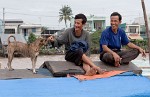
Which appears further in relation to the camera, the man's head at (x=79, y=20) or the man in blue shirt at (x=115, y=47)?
the man's head at (x=79, y=20)

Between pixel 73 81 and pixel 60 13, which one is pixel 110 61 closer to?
pixel 73 81

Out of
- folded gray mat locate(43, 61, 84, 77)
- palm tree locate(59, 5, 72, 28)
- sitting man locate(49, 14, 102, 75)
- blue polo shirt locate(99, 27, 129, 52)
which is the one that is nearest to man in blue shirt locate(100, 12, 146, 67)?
blue polo shirt locate(99, 27, 129, 52)

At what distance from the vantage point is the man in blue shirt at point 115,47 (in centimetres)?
312

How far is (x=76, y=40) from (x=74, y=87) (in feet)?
3.34

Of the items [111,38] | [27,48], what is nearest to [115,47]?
[111,38]

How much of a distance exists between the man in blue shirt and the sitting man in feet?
0.62

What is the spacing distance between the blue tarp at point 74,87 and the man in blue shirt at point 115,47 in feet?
1.94

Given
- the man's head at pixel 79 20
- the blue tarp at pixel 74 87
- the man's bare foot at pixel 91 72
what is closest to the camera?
the blue tarp at pixel 74 87

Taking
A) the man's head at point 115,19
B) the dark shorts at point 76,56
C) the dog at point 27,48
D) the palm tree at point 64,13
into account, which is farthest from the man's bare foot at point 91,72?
the palm tree at point 64,13

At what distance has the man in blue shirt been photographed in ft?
10.2

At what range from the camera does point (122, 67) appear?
3100mm

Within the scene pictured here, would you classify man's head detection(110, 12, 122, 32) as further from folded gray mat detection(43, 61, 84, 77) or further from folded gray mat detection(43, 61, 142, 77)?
folded gray mat detection(43, 61, 84, 77)

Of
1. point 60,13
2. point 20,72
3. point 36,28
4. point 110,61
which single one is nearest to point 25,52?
point 20,72

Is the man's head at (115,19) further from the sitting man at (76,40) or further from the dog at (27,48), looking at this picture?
the dog at (27,48)
